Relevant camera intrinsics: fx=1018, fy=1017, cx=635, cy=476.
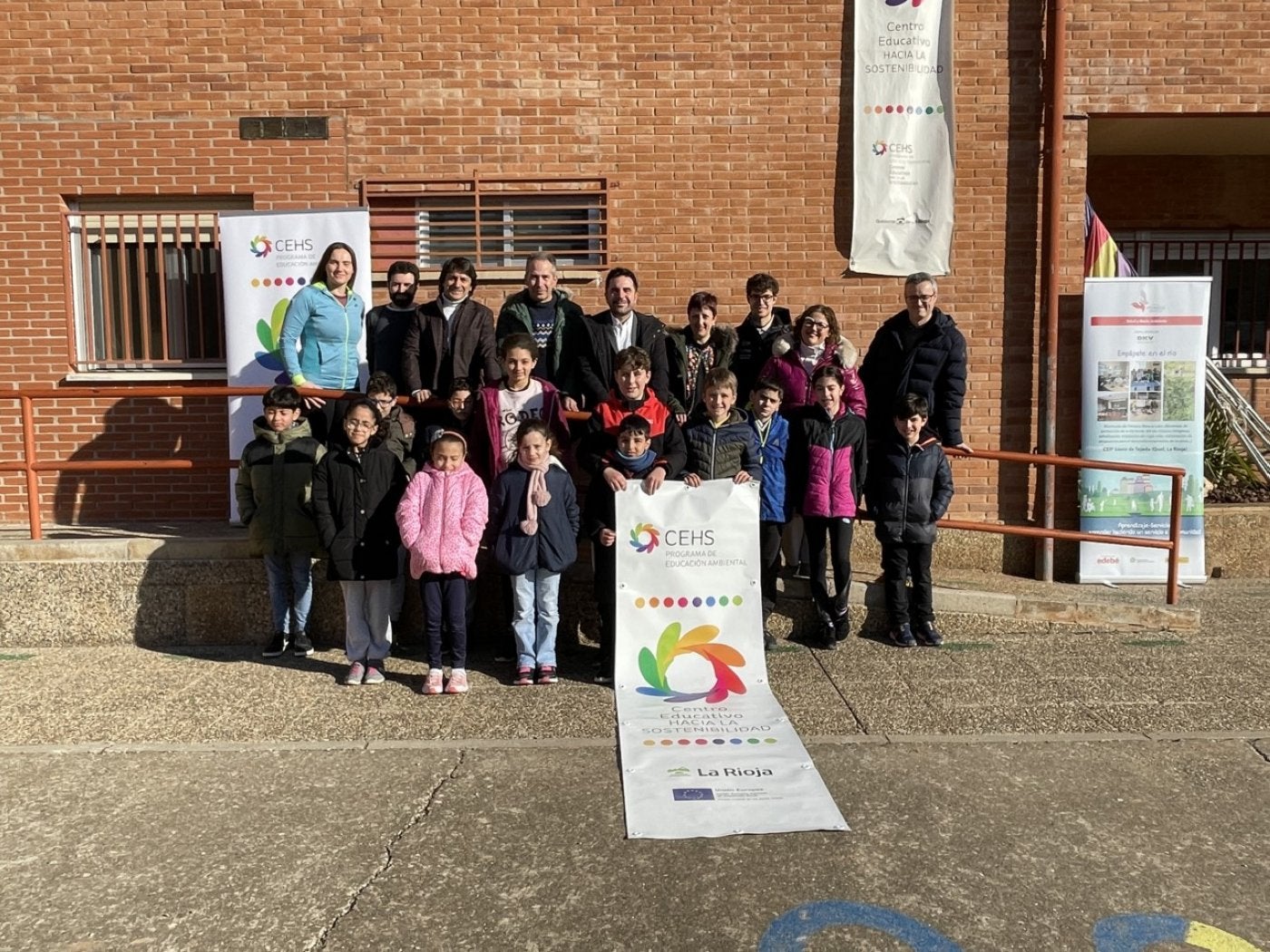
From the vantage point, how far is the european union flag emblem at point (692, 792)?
395cm

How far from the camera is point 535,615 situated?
5.59 m

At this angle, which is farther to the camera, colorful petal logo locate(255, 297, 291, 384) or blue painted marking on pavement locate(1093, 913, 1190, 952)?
colorful petal logo locate(255, 297, 291, 384)

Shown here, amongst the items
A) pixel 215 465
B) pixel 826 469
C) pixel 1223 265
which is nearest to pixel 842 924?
pixel 826 469

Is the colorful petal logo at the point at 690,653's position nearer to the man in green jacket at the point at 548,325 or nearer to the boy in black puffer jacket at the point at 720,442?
the boy in black puffer jacket at the point at 720,442

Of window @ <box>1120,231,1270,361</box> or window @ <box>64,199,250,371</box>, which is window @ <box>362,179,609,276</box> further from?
window @ <box>1120,231,1270,361</box>

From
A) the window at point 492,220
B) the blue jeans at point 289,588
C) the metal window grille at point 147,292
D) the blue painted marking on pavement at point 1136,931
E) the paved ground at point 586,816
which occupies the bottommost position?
the blue painted marking on pavement at point 1136,931

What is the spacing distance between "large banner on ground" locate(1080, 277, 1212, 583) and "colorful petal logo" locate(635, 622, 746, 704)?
146 inches

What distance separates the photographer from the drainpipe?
7.71 metres

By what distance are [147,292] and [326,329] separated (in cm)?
244

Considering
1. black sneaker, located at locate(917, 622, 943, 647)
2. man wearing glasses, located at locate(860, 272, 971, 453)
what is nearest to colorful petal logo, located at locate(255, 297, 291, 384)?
man wearing glasses, located at locate(860, 272, 971, 453)

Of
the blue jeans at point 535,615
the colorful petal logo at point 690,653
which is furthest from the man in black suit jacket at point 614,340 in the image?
the colorful petal logo at point 690,653

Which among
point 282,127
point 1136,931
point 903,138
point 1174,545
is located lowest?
point 1136,931

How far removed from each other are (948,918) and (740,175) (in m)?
6.08

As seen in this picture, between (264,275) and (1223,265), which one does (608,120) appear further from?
(1223,265)
